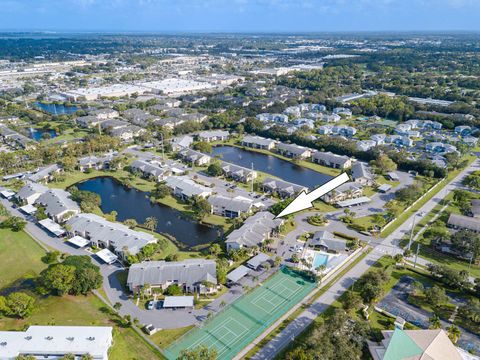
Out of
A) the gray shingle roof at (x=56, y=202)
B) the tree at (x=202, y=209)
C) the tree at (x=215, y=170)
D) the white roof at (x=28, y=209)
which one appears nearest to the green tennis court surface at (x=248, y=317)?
the tree at (x=202, y=209)

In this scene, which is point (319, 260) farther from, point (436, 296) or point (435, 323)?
point (435, 323)

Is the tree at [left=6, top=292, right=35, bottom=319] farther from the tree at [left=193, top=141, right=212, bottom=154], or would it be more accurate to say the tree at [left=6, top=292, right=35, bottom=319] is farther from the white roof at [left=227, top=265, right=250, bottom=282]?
the tree at [left=193, top=141, right=212, bottom=154]

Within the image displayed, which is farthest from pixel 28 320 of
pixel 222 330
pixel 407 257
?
pixel 407 257

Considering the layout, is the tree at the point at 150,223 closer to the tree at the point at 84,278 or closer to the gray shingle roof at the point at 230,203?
the gray shingle roof at the point at 230,203

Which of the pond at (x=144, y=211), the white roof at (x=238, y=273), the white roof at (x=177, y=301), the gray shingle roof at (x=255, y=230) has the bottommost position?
the pond at (x=144, y=211)

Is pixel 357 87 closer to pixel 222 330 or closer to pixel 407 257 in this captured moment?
pixel 407 257
